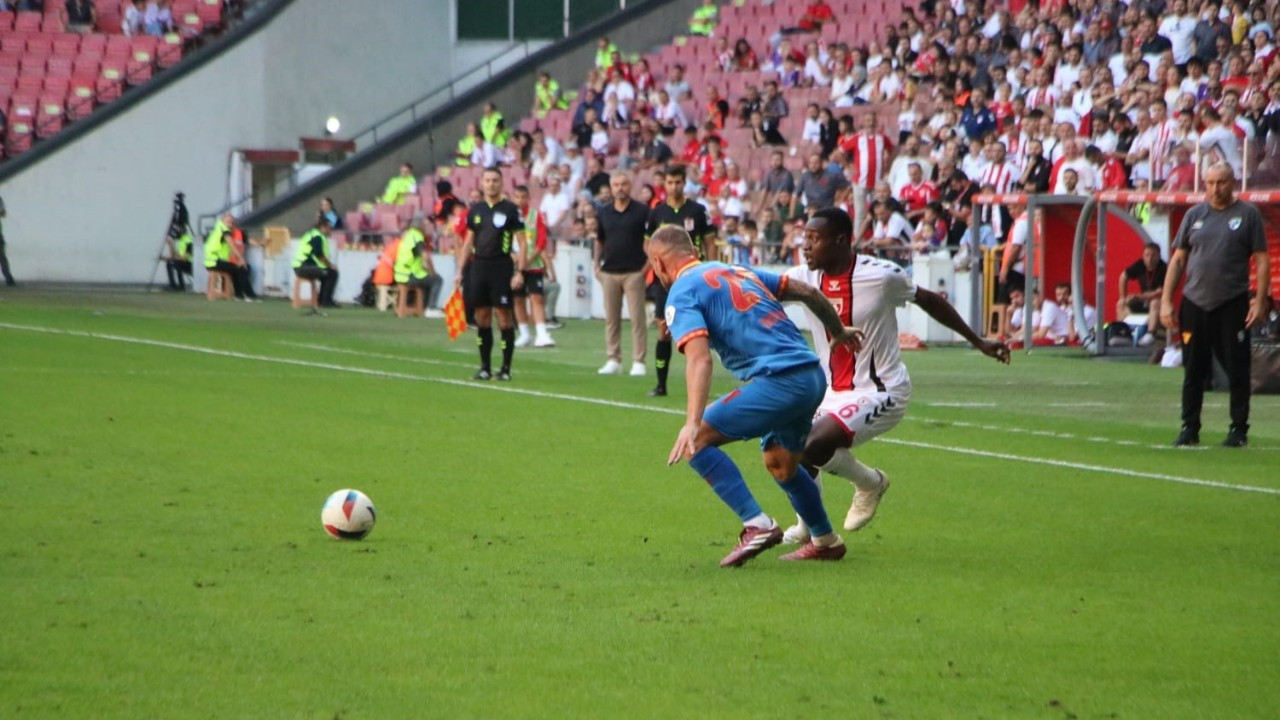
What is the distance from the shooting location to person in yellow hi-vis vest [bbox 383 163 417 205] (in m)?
38.6

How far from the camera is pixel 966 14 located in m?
29.8

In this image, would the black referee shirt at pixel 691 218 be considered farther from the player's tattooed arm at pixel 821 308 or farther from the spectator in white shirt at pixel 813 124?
the spectator in white shirt at pixel 813 124

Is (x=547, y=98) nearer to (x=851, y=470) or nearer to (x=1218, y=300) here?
(x=1218, y=300)

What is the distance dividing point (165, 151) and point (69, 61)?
11.3 feet

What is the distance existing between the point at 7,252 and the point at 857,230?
A: 22478 mm

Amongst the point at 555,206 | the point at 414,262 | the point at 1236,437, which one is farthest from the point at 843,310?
the point at 555,206

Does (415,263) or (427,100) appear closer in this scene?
(415,263)

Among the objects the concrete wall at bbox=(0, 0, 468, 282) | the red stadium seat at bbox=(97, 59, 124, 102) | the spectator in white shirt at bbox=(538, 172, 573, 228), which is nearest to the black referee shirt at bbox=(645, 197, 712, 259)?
the spectator in white shirt at bbox=(538, 172, 573, 228)

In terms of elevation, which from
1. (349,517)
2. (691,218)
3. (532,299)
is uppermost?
(691,218)

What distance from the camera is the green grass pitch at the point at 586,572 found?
5891 mm

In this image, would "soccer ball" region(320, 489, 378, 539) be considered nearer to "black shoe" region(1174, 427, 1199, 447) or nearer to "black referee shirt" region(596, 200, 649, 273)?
"black shoe" region(1174, 427, 1199, 447)

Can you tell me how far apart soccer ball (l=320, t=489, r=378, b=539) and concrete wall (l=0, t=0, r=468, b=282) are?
34276 mm

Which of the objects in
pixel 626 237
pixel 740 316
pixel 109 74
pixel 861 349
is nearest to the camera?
pixel 740 316

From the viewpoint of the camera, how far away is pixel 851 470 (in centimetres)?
894
